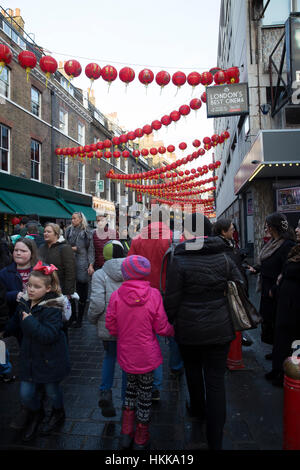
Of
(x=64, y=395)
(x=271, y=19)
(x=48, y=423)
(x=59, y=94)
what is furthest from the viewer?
(x=59, y=94)

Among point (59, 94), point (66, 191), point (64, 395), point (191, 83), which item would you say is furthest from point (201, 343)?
point (59, 94)

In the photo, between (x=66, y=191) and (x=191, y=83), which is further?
(x=66, y=191)

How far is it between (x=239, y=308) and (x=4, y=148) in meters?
14.4

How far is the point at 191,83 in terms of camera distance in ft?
25.2

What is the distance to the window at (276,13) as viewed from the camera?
31.6 feet

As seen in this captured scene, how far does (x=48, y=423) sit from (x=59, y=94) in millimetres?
19488

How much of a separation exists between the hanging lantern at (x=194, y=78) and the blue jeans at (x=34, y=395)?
24.5 ft

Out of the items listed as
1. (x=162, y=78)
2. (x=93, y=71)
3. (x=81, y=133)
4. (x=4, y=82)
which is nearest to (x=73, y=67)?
(x=93, y=71)

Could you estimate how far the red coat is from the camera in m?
3.58

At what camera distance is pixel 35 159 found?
16375 mm

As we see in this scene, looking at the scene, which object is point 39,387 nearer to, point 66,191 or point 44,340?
point 44,340

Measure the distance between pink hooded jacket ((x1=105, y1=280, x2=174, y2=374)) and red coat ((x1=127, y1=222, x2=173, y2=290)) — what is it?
1.07 metres

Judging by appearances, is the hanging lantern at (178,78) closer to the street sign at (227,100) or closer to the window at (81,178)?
the street sign at (227,100)
